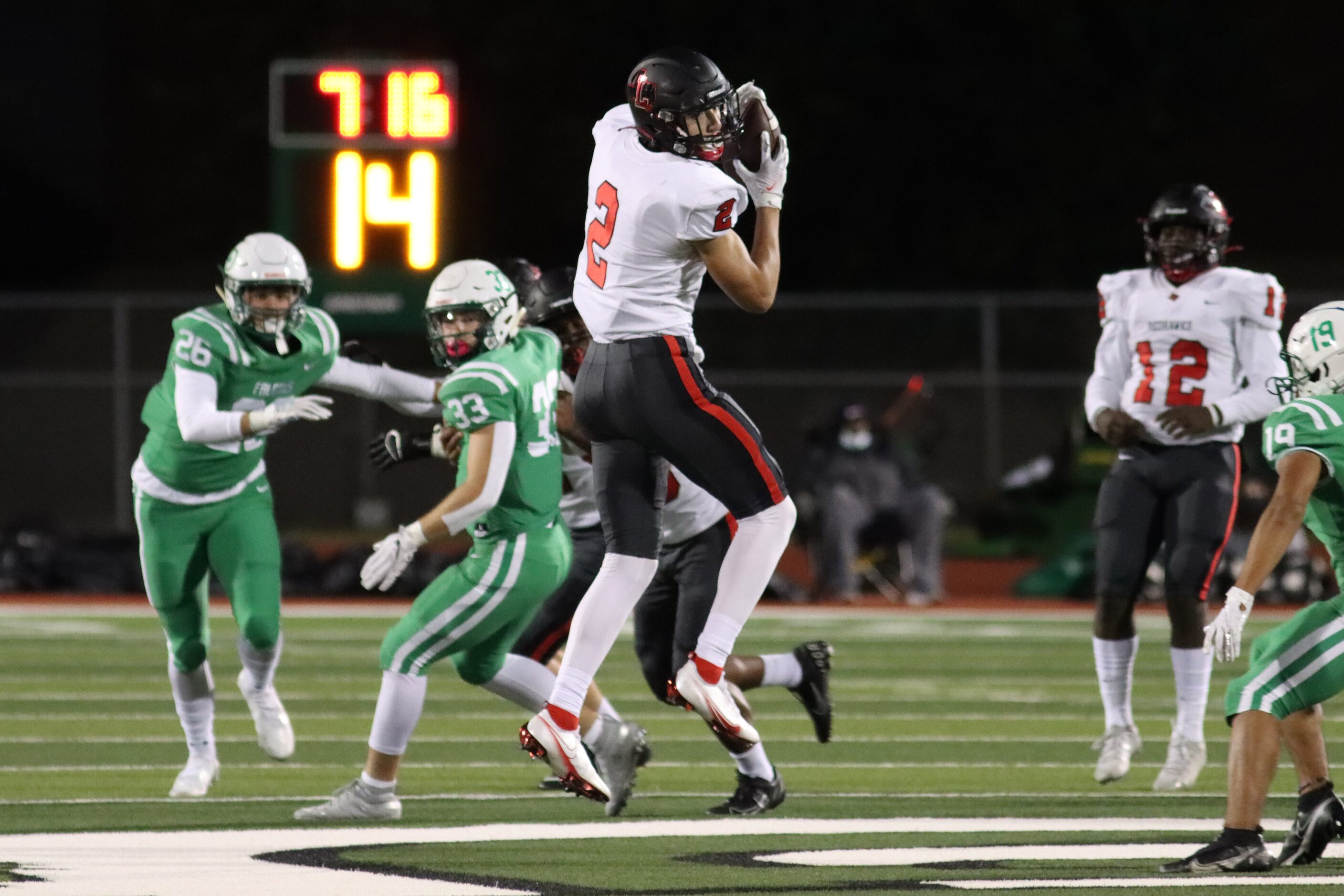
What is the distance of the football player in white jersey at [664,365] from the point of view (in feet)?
17.5

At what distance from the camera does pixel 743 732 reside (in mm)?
5594

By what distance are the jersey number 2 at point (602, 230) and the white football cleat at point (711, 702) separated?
0.95 metres

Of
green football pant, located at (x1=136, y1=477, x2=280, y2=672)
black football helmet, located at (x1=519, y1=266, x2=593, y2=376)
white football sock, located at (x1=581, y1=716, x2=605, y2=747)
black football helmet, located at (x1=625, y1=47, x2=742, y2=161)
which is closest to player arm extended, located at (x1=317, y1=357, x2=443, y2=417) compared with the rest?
black football helmet, located at (x1=519, y1=266, x2=593, y2=376)

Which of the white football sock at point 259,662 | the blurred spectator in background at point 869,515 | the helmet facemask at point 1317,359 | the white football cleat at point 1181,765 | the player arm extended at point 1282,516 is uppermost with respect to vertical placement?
the helmet facemask at point 1317,359

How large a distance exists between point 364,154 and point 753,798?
818 centimetres

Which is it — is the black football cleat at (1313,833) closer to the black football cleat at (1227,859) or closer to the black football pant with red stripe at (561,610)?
the black football cleat at (1227,859)

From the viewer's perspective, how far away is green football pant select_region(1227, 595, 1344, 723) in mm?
5246

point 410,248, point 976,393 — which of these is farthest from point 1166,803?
point 976,393

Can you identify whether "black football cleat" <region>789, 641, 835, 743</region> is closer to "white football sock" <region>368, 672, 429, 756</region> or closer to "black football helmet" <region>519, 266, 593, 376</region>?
"black football helmet" <region>519, 266, 593, 376</region>

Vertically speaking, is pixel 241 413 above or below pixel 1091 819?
above

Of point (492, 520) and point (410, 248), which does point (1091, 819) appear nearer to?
point (492, 520)

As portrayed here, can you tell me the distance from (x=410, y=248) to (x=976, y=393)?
633 centimetres

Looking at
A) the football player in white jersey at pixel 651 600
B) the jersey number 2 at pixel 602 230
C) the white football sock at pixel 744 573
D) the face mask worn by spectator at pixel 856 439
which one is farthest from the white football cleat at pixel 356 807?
the face mask worn by spectator at pixel 856 439

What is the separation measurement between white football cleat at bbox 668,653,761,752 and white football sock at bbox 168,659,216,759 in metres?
2.01
